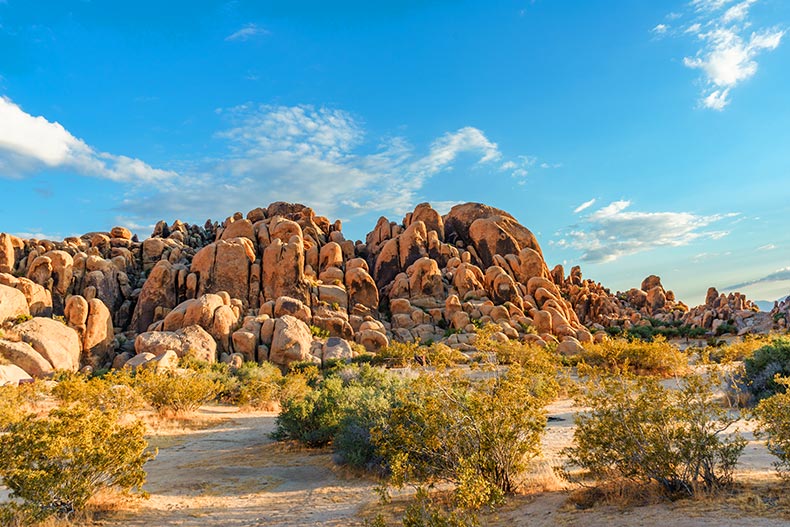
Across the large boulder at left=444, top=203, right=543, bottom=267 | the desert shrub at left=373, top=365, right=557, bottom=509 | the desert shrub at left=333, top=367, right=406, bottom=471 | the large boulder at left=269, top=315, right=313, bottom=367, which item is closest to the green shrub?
the large boulder at left=444, top=203, right=543, bottom=267

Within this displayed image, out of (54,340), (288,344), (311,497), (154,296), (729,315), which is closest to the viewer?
(311,497)

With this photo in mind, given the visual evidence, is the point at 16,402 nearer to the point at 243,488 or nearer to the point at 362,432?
the point at 243,488

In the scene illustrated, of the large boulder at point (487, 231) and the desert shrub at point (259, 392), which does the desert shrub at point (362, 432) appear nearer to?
the desert shrub at point (259, 392)

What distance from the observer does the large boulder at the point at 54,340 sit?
2934 centimetres

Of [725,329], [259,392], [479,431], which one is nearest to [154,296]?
[259,392]

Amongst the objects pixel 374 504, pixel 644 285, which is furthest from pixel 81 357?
pixel 644 285

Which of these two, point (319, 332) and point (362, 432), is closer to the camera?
point (362, 432)

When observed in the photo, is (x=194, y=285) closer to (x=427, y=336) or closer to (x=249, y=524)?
(x=427, y=336)

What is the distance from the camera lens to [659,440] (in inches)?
279

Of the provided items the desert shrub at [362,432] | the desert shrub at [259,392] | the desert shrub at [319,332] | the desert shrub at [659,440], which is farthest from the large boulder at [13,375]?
the desert shrub at [659,440]

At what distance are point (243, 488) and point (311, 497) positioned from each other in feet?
6.38

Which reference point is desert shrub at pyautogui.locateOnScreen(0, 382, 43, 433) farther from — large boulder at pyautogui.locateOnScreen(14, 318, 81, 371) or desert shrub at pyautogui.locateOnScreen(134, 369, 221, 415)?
large boulder at pyautogui.locateOnScreen(14, 318, 81, 371)

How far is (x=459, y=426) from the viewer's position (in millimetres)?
8281

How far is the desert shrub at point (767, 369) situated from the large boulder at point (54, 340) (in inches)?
1401
